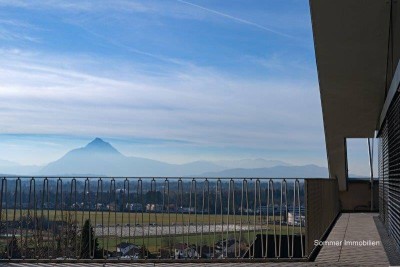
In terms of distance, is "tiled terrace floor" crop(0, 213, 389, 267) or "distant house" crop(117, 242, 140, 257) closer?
"tiled terrace floor" crop(0, 213, 389, 267)

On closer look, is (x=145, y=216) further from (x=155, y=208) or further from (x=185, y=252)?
(x=185, y=252)

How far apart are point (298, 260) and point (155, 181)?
1990 millimetres

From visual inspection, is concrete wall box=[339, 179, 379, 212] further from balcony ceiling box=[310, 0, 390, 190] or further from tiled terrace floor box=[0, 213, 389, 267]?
tiled terrace floor box=[0, 213, 389, 267]

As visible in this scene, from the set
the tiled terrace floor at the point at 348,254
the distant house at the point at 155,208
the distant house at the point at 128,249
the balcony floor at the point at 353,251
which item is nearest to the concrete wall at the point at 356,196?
the balcony floor at the point at 353,251

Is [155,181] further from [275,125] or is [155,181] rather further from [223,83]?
[275,125]

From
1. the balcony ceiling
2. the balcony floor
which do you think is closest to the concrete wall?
the balcony ceiling

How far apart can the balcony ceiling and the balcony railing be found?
9.46 feet

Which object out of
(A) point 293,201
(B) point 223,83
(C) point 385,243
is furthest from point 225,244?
(B) point 223,83

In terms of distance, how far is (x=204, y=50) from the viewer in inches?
710

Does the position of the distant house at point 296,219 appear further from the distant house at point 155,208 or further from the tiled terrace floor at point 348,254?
the distant house at point 155,208

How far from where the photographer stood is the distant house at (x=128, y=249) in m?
7.12

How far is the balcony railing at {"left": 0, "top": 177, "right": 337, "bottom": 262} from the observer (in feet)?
23.5

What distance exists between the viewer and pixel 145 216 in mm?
7457

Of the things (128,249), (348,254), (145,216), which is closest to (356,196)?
(348,254)
